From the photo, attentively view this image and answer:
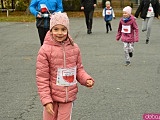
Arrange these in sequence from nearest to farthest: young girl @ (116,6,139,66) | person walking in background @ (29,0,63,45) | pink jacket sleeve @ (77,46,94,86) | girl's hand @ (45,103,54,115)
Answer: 1. girl's hand @ (45,103,54,115)
2. pink jacket sleeve @ (77,46,94,86)
3. person walking in background @ (29,0,63,45)
4. young girl @ (116,6,139,66)

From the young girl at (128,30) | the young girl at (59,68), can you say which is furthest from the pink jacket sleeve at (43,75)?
the young girl at (128,30)

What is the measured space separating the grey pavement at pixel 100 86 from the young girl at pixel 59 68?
1.35m

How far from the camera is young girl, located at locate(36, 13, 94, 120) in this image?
4.00 metres

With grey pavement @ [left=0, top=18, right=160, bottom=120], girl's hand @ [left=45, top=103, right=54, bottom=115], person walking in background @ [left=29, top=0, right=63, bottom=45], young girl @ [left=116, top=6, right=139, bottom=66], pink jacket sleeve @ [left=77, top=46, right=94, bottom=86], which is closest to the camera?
girl's hand @ [left=45, top=103, right=54, bottom=115]

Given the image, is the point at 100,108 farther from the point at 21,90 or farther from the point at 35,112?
the point at 21,90

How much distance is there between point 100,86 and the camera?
7281mm

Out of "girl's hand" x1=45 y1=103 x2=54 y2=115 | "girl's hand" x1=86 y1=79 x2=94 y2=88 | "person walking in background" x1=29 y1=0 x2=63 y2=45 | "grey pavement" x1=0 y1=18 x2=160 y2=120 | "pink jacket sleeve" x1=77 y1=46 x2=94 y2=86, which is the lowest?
"grey pavement" x1=0 y1=18 x2=160 y2=120

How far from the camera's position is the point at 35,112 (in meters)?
5.67

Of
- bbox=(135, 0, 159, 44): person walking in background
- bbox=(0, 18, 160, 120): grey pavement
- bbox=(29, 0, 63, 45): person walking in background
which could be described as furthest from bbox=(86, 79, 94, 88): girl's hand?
bbox=(135, 0, 159, 44): person walking in background

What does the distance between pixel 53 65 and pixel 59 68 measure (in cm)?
7

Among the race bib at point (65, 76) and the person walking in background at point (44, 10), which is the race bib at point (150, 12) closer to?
the person walking in background at point (44, 10)

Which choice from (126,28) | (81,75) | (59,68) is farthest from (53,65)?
(126,28)

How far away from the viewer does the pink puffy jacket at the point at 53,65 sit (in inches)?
157

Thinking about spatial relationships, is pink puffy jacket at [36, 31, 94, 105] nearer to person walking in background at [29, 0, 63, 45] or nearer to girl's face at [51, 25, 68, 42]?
girl's face at [51, 25, 68, 42]
